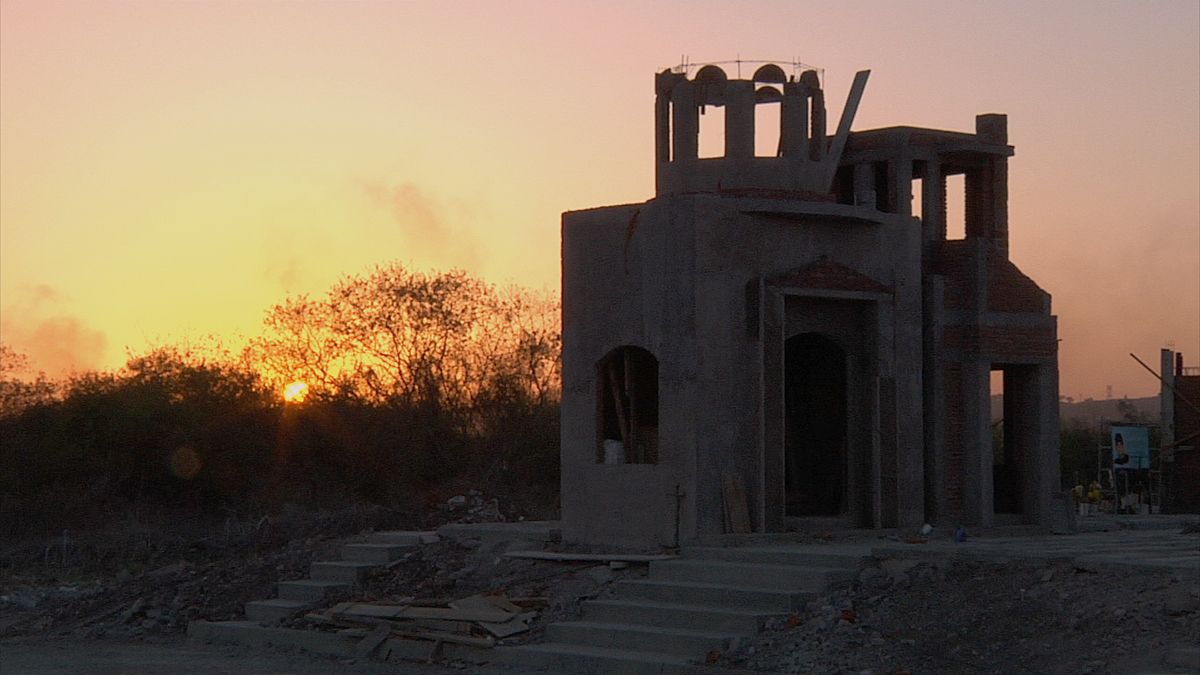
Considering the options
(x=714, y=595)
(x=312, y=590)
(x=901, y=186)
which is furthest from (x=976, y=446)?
(x=312, y=590)

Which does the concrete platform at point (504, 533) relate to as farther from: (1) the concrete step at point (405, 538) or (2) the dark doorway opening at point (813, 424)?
(2) the dark doorway opening at point (813, 424)

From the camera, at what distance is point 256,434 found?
4159cm

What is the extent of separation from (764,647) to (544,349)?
30.0 metres

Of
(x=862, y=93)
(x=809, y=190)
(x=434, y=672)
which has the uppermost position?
(x=862, y=93)

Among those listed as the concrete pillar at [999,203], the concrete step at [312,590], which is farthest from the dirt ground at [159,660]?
the concrete pillar at [999,203]

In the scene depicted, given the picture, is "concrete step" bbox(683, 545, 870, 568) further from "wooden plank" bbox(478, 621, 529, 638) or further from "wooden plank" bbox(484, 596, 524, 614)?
"wooden plank" bbox(478, 621, 529, 638)

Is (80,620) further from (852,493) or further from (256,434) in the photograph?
(256,434)

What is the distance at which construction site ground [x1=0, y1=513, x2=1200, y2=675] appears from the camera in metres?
15.0

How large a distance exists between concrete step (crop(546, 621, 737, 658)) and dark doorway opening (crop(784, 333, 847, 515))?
610cm

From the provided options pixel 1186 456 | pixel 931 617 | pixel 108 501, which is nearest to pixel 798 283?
pixel 931 617

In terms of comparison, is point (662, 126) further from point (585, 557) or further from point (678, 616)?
point (678, 616)

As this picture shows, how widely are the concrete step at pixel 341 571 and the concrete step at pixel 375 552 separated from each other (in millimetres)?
187

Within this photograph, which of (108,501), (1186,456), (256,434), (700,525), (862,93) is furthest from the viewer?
(256,434)

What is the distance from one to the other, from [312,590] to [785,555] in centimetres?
697
